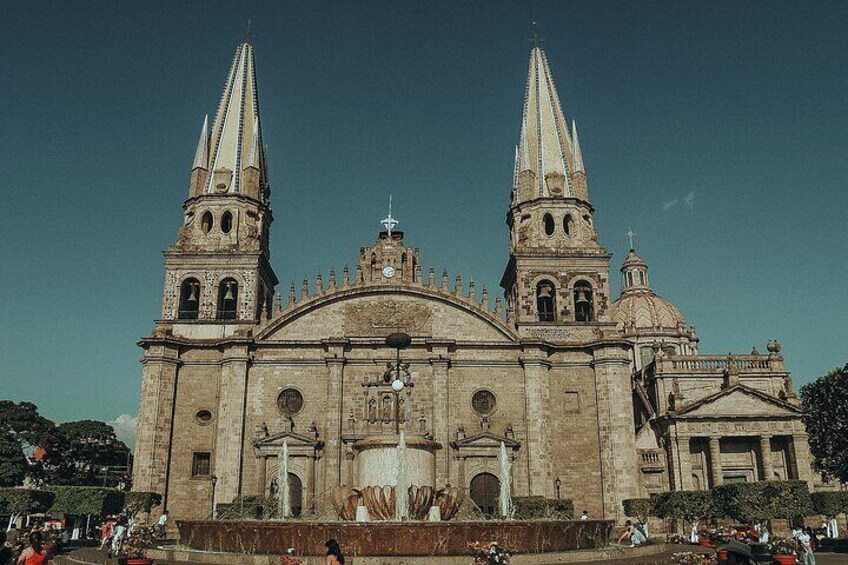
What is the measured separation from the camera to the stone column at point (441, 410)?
39219 mm

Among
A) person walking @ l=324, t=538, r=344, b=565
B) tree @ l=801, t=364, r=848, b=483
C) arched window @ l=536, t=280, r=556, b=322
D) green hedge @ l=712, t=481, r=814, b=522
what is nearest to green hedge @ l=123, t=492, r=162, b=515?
arched window @ l=536, t=280, r=556, b=322

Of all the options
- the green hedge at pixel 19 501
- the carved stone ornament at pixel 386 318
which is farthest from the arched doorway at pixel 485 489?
the green hedge at pixel 19 501

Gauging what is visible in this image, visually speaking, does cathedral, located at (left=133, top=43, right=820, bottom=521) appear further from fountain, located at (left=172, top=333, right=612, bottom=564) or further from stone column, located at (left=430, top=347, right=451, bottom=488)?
fountain, located at (left=172, top=333, right=612, bottom=564)

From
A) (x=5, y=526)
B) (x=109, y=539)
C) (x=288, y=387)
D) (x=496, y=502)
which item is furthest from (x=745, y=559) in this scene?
(x=5, y=526)

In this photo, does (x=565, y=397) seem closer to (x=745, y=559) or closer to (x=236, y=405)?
(x=236, y=405)

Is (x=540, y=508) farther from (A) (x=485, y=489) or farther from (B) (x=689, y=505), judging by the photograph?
(B) (x=689, y=505)

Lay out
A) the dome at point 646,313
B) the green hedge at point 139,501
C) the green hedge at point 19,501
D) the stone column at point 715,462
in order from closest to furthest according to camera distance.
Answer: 1. the green hedge at point 19,501
2. the green hedge at point 139,501
3. the stone column at point 715,462
4. the dome at point 646,313

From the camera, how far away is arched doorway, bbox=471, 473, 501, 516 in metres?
39.1

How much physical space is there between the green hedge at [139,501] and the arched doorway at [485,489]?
640 inches

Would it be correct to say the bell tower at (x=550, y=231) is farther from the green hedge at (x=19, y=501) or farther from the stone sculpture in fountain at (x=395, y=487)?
the green hedge at (x=19, y=501)

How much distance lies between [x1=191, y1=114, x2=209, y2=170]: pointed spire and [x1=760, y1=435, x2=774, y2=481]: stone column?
123 feet

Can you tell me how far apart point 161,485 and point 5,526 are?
8.77m

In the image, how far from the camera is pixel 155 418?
39.5m

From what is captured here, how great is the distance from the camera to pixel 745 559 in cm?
788
